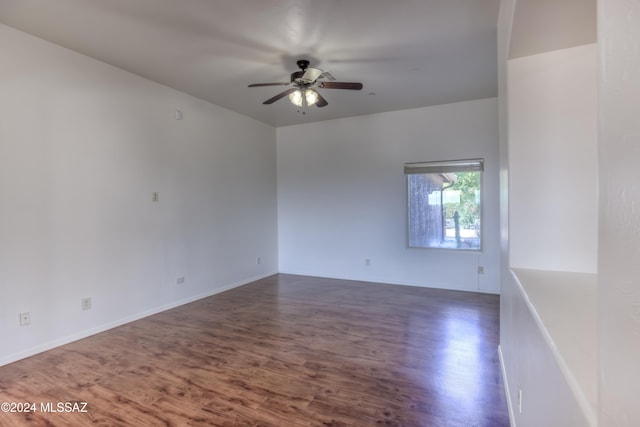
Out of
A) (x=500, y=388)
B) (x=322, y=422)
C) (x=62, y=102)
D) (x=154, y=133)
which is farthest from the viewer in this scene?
(x=154, y=133)

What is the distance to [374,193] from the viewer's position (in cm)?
536

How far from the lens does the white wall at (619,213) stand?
1.34 ft

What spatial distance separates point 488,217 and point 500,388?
2.90 meters

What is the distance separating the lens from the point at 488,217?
15.1 ft

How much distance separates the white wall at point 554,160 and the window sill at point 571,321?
0.16 metres

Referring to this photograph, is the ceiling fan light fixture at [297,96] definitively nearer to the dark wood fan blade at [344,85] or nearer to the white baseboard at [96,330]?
the dark wood fan blade at [344,85]

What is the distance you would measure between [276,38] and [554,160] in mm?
2413

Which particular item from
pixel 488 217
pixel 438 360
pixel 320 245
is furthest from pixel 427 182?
pixel 438 360

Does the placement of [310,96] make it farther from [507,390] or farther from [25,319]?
[25,319]

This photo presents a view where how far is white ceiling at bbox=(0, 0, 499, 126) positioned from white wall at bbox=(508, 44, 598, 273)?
1018 millimetres

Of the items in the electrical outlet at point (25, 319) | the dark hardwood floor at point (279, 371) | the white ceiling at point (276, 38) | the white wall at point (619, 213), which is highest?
the white ceiling at point (276, 38)

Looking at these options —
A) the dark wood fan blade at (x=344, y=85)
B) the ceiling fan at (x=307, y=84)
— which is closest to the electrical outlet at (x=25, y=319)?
the ceiling fan at (x=307, y=84)

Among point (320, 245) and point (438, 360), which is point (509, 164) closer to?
point (438, 360)

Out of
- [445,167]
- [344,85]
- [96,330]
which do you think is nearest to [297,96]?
[344,85]
